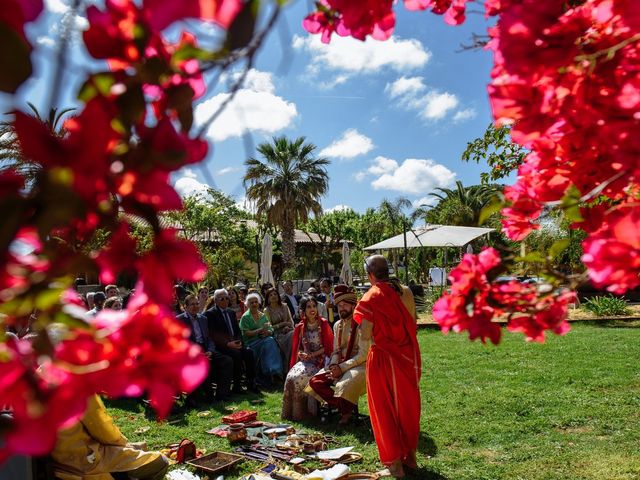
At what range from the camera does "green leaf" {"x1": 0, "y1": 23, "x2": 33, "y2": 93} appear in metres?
0.53

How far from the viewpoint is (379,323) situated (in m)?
4.84

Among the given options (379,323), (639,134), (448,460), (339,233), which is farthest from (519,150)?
(339,233)

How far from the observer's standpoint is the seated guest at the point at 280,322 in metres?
9.59

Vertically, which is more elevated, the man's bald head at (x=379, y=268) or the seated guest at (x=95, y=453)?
the man's bald head at (x=379, y=268)

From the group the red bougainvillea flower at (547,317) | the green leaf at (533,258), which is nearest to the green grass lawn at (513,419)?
the red bougainvillea flower at (547,317)

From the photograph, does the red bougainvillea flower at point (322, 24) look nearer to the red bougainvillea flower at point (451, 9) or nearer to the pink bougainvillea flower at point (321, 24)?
the pink bougainvillea flower at point (321, 24)

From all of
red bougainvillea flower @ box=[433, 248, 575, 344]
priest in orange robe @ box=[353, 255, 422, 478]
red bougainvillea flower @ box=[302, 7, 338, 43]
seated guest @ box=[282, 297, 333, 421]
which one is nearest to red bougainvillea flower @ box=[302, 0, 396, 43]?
red bougainvillea flower @ box=[302, 7, 338, 43]

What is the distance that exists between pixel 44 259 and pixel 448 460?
507 centimetres

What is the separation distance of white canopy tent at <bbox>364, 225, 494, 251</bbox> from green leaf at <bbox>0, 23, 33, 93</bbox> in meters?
15.9

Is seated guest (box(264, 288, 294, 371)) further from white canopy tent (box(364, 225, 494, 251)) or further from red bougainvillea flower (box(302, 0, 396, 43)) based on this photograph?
red bougainvillea flower (box(302, 0, 396, 43))

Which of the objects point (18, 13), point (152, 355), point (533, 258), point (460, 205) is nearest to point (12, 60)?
point (18, 13)

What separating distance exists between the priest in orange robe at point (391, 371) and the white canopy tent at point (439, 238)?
1153 cm

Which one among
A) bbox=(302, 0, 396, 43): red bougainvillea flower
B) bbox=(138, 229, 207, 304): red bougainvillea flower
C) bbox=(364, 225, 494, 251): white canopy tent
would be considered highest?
bbox=(364, 225, 494, 251): white canopy tent

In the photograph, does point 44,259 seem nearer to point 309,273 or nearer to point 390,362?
point 390,362
